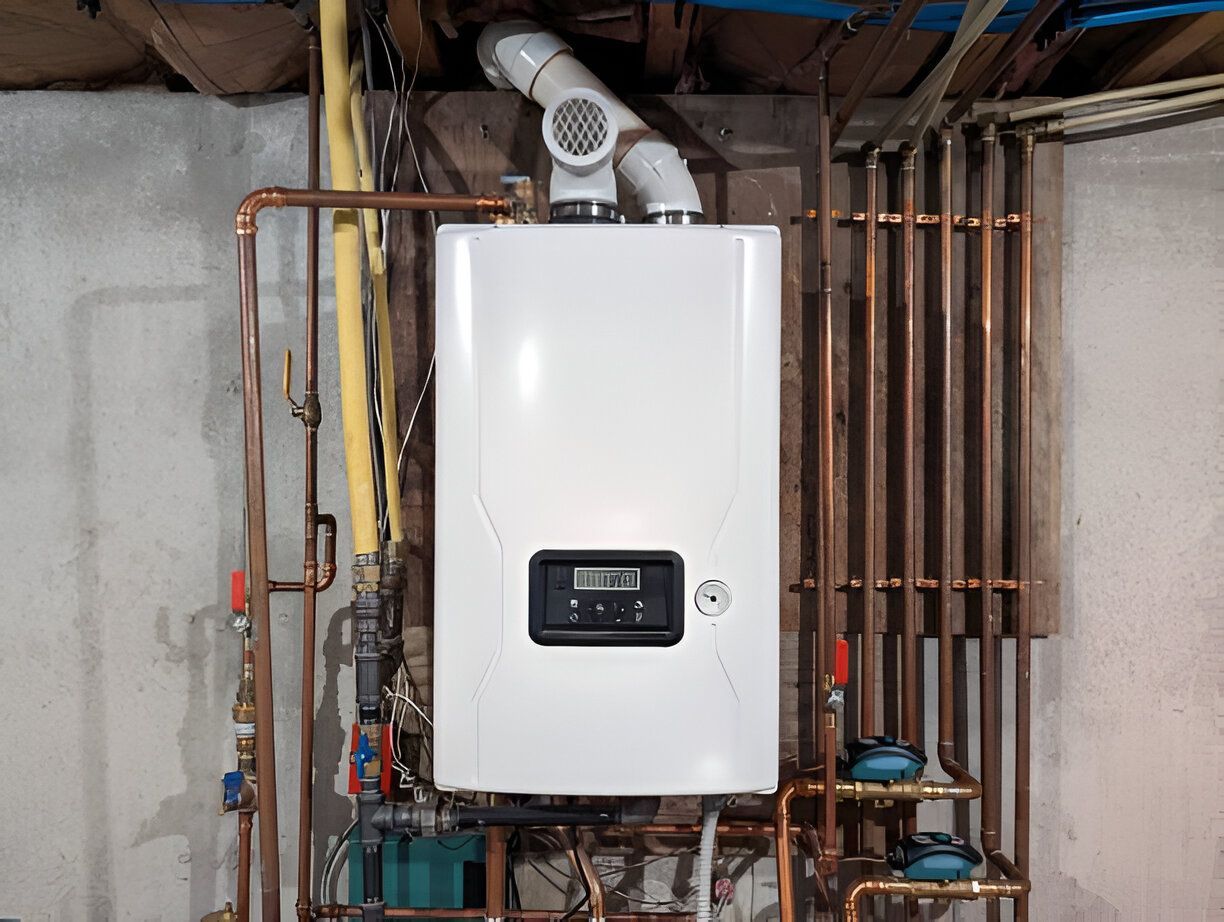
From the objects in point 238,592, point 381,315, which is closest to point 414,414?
point 381,315

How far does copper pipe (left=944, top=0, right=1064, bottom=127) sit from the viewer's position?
1016mm

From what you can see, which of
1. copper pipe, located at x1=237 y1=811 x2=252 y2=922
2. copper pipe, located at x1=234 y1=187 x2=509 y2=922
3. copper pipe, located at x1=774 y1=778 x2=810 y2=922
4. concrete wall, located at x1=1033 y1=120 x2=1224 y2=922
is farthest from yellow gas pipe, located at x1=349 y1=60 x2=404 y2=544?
concrete wall, located at x1=1033 y1=120 x2=1224 y2=922

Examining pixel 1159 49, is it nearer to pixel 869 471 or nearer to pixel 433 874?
pixel 869 471

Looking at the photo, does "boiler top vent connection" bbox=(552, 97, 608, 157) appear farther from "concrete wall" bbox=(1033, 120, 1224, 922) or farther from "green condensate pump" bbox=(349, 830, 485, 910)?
"green condensate pump" bbox=(349, 830, 485, 910)

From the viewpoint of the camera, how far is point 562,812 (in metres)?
1.15

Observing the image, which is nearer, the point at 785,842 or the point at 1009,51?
the point at 1009,51

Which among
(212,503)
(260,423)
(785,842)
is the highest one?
(260,423)

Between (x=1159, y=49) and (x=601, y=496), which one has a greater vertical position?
(x=1159, y=49)

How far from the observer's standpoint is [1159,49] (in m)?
1.26

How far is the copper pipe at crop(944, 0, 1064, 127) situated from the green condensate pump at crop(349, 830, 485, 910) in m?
1.44

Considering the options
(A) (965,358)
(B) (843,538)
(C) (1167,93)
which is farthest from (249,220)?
(C) (1167,93)

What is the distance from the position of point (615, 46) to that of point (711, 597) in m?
0.95

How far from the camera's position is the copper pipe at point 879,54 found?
992 millimetres

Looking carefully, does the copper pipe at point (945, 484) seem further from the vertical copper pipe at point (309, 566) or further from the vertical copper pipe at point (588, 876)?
the vertical copper pipe at point (309, 566)
